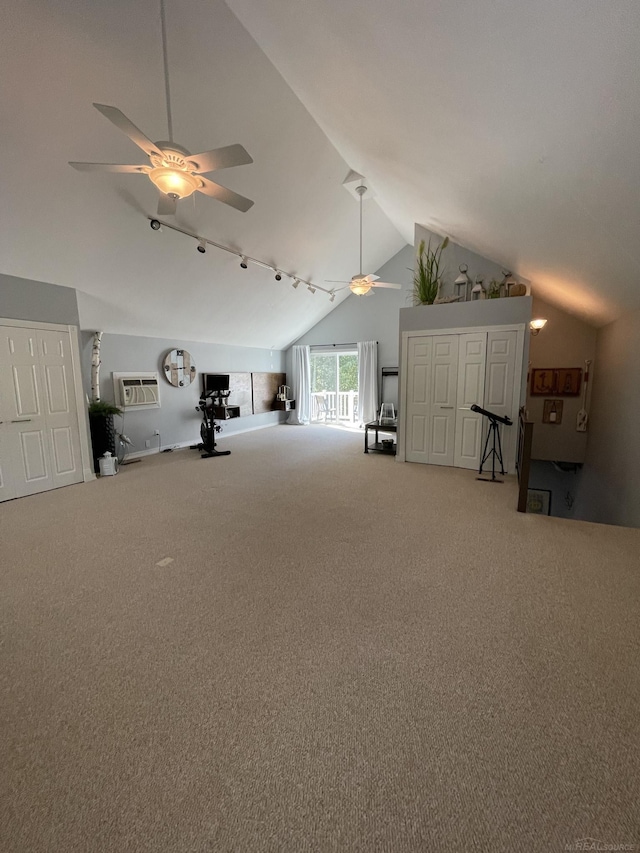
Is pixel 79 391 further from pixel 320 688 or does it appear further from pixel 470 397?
pixel 470 397

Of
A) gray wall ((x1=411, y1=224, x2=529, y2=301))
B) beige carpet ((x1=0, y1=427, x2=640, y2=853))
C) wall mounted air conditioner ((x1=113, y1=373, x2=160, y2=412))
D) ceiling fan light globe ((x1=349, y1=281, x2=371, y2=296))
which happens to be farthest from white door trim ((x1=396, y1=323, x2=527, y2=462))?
wall mounted air conditioner ((x1=113, y1=373, x2=160, y2=412))

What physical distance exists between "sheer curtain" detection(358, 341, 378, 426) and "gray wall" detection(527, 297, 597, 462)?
3.44 metres

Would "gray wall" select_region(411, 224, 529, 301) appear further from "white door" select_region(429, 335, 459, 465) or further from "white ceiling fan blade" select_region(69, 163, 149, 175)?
"white ceiling fan blade" select_region(69, 163, 149, 175)

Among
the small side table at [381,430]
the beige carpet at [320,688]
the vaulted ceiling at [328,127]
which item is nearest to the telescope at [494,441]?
the small side table at [381,430]

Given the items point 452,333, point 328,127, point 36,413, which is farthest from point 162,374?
point 452,333

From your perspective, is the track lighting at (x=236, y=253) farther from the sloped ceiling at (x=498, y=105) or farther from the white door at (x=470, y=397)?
the white door at (x=470, y=397)

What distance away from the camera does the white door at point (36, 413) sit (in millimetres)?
3982

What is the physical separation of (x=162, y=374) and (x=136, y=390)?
72 centimetres

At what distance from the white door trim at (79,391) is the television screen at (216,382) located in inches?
110

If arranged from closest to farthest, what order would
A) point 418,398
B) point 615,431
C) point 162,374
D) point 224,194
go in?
1. point 224,194
2. point 615,431
3. point 418,398
4. point 162,374

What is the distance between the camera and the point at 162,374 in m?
6.50

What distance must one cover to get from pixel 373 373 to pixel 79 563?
7.19 metres

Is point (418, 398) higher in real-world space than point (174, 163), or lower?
lower

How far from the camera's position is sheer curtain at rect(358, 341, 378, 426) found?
8.57 meters
